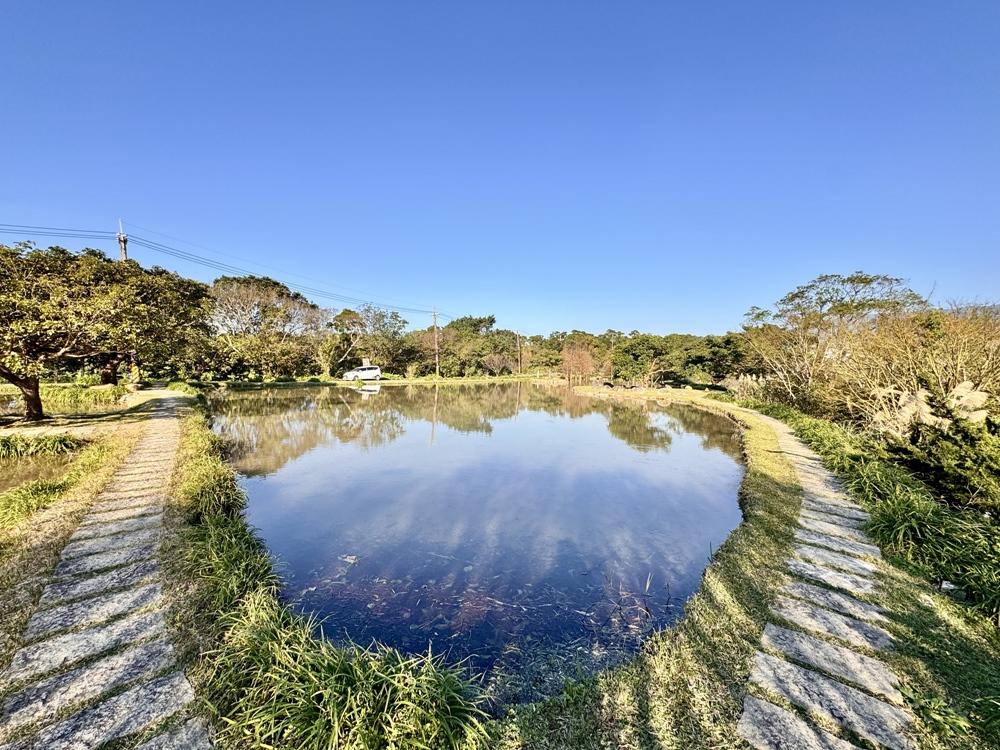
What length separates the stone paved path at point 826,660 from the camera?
2096 mm

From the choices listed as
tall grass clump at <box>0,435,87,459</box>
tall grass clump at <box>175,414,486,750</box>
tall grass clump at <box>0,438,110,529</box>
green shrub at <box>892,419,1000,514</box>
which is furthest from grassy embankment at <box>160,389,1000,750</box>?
tall grass clump at <box>0,435,87,459</box>

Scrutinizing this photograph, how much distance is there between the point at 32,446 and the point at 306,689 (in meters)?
8.17

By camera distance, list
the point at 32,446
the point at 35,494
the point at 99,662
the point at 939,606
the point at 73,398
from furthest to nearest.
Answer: the point at 73,398
the point at 32,446
the point at 35,494
the point at 939,606
the point at 99,662

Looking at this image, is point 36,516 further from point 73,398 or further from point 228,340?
point 228,340

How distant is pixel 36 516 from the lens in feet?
13.8

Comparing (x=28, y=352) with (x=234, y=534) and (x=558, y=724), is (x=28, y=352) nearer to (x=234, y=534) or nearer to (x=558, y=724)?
(x=234, y=534)

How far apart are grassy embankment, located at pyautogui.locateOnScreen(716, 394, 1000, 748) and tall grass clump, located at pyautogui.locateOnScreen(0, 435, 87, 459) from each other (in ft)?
35.0

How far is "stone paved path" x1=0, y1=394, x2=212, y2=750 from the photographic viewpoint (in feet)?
6.37

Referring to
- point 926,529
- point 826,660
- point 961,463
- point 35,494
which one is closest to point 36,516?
point 35,494

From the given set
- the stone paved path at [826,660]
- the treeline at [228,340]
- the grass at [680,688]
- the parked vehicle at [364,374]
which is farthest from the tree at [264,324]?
the stone paved path at [826,660]

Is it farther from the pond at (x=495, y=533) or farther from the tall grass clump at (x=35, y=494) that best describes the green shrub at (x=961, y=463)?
the tall grass clump at (x=35, y=494)

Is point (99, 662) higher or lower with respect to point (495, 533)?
higher

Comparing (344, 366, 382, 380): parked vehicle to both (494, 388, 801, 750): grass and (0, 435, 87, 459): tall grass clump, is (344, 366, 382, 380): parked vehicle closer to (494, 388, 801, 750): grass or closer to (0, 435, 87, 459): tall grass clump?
(0, 435, 87, 459): tall grass clump

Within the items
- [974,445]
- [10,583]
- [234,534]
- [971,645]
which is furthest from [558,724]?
[974,445]
